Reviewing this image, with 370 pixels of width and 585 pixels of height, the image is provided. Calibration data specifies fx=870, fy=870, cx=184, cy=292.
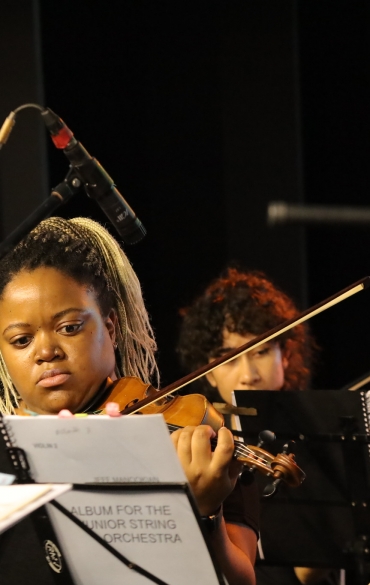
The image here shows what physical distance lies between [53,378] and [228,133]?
2252 millimetres

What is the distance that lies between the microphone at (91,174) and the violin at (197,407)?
299 mm

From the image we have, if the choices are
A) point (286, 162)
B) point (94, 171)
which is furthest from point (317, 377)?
point (94, 171)

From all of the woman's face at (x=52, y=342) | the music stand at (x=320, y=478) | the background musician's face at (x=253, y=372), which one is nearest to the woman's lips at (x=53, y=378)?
the woman's face at (x=52, y=342)

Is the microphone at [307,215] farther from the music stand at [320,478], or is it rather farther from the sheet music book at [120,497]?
the music stand at [320,478]

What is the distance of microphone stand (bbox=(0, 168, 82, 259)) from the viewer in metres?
1.31

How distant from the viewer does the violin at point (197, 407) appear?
142cm

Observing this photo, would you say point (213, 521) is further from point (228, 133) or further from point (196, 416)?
point (228, 133)

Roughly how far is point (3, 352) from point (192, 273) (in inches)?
82.5

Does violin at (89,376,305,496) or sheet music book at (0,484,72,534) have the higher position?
sheet music book at (0,484,72,534)

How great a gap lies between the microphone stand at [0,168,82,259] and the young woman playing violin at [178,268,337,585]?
1.31m

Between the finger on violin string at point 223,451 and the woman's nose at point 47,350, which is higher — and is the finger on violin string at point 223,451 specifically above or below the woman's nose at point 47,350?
below

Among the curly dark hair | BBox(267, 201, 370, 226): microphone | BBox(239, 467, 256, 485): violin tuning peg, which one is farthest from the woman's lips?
the curly dark hair

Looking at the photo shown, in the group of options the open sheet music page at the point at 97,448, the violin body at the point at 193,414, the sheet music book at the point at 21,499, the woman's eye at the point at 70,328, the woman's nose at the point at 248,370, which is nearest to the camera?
the sheet music book at the point at 21,499

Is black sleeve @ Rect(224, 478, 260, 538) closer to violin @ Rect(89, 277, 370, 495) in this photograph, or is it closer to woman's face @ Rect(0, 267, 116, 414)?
violin @ Rect(89, 277, 370, 495)
